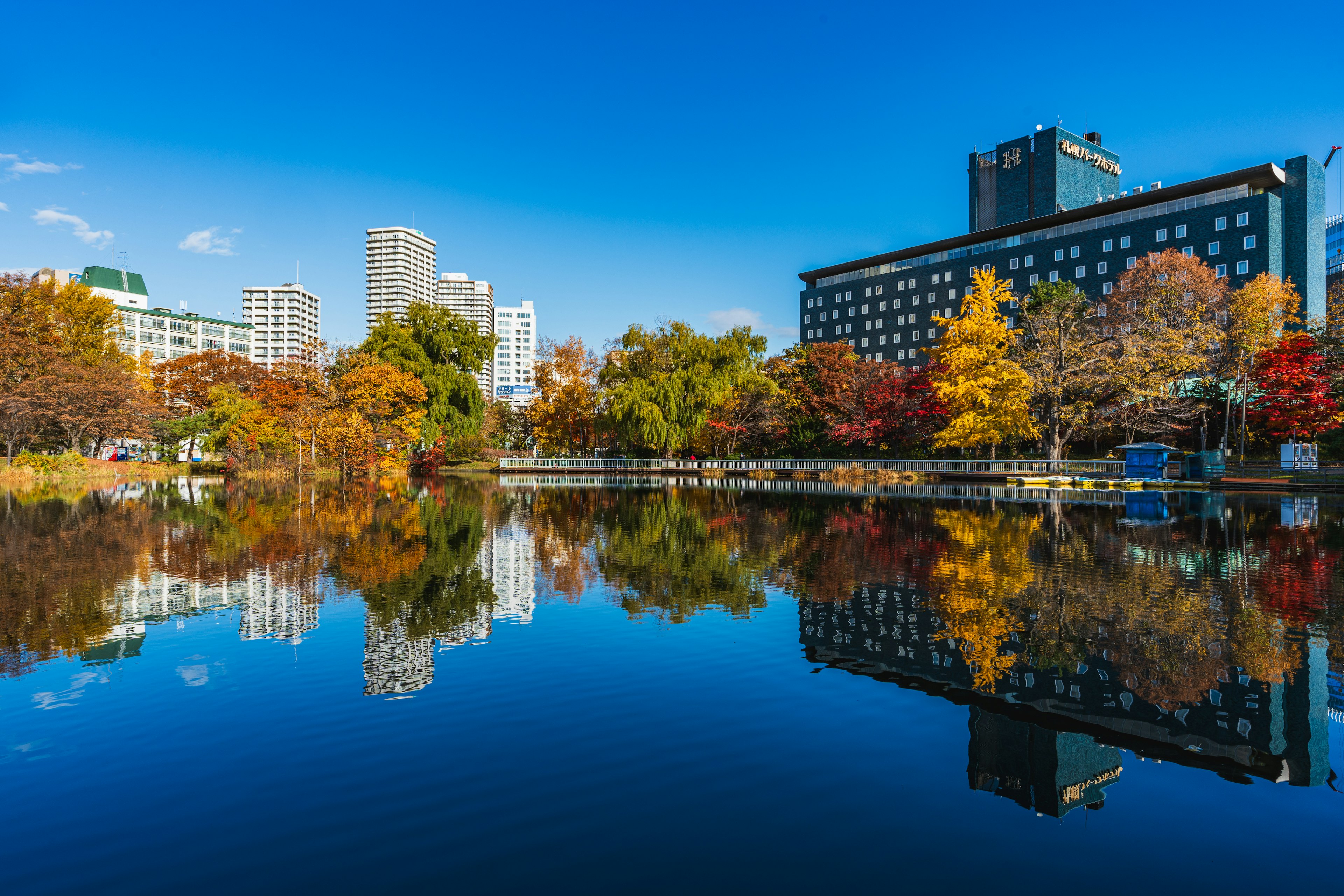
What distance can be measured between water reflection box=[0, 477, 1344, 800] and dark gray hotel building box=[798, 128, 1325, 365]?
94.6 ft

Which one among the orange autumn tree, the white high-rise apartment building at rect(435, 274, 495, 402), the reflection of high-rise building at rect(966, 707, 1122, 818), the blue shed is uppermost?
the white high-rise apartment building at rect(435, 274, 495, 402)

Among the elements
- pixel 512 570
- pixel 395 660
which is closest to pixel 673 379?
pixel 512 570

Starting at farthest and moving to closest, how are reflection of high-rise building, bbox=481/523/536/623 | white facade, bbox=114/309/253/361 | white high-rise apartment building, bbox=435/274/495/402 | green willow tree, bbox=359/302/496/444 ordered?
white high-rise apartment building, bbox=435/274/495/402, white facade, bbox=114/309/253/361, green willow tree, bbox=359/302/496/444, reflection of high-rise building, bbox=481/523/536/623

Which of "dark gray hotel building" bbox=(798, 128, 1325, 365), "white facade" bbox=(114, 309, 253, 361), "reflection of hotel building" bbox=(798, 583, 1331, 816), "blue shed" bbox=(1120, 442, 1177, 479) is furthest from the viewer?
"white facade" bbox=(114, 309, 253, 361)

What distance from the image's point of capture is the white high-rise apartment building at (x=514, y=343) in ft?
578

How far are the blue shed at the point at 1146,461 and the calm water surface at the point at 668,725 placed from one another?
82.0 feet

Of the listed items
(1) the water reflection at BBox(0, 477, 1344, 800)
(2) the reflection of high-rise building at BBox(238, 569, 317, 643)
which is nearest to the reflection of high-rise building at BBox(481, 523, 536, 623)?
(1) the water reflection at BBox(0, 477, 1344, 800)

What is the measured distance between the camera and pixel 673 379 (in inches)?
2020

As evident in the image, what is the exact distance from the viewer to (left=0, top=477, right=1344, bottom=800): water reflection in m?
5.74

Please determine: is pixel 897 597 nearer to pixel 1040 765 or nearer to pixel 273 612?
pixel 1040 765

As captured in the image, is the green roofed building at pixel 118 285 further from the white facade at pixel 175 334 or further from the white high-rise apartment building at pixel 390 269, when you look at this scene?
the white high-rise apartment building at pixel 390 269

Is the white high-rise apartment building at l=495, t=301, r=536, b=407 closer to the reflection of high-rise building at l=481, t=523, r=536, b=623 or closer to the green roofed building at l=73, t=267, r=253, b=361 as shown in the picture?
the green roofed building at l=73, t=267, r=253, b=361

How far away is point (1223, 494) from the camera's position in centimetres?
3177

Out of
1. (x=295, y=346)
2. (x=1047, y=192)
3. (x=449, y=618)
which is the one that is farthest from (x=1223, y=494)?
(x=295, y=346)
